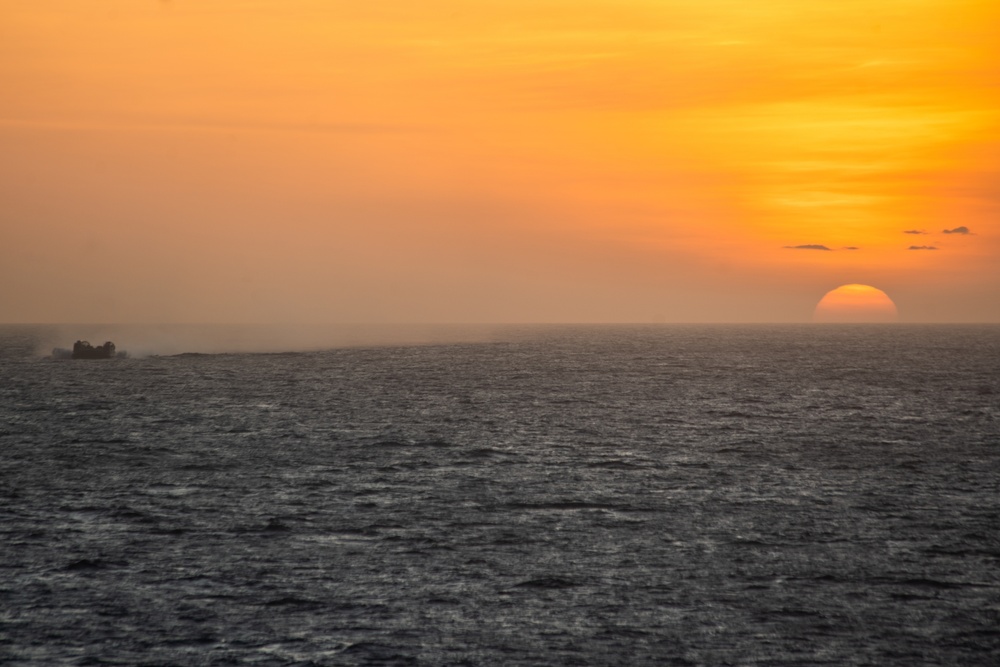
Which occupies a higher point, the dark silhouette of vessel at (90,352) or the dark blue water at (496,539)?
the dark silhouette of vessel at (90,352)

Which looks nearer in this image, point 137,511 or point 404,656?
point 404,656

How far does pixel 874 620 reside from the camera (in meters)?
31.0

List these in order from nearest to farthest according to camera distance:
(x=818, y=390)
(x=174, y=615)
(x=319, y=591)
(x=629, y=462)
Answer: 1. (x=174, y=615)
2. (x=319, y=591)
3. (x=629, y=462)
4. (x=818, y=390)

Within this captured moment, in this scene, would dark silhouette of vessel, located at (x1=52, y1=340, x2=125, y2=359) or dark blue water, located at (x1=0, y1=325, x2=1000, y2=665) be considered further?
dark silhouette of vessel, located at (x1=52, y1=340, x2=125, y2=359)

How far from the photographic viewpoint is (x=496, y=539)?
41.1 metres

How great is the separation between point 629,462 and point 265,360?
146 metres

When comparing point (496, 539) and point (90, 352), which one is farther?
point (90, 352)

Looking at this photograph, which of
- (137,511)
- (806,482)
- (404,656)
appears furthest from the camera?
(806,482)

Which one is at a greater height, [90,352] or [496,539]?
[90,352]

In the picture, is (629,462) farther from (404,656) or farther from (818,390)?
(818,390)

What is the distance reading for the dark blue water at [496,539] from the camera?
28812 millimetres

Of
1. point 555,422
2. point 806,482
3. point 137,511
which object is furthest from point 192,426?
point 806,482

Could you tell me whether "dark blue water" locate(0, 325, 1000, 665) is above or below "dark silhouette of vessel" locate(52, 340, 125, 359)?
below

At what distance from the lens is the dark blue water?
94.5ft
